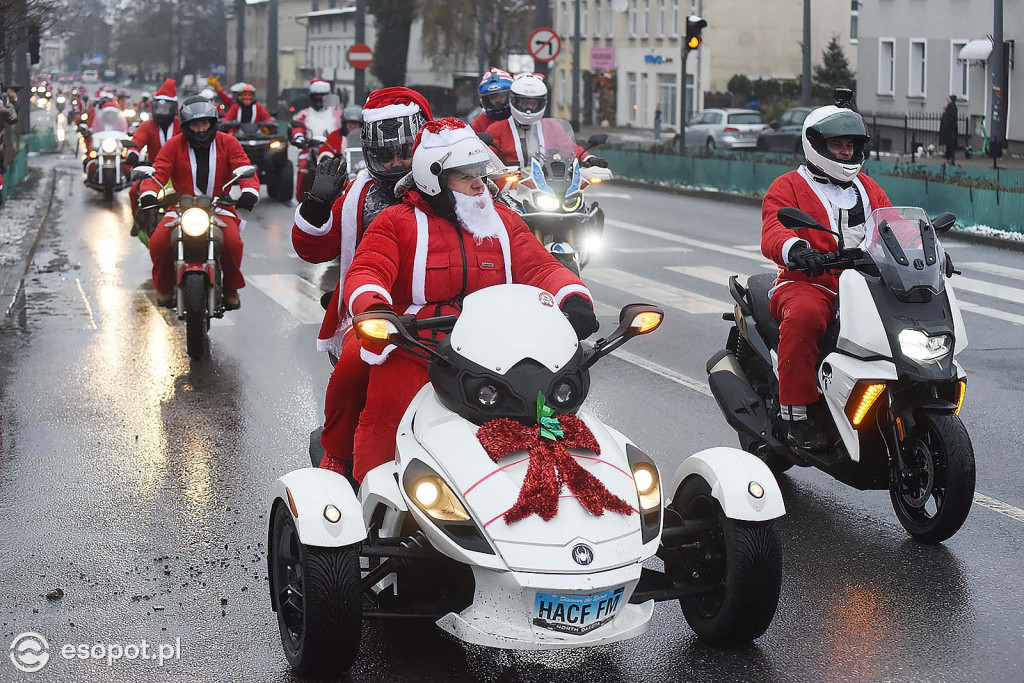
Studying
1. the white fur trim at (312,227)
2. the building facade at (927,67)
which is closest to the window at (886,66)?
the building facade at (927,67)

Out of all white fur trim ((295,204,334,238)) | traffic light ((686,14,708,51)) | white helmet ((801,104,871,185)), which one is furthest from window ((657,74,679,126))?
white fur trim ((295,204,334,238))

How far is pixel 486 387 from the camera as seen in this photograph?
473 cm

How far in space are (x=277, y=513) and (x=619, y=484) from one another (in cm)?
117

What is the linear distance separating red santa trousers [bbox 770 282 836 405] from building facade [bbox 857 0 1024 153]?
31.7 m

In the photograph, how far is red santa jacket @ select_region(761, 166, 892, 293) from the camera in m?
7.03

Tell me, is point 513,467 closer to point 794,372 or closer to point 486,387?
point 486,387

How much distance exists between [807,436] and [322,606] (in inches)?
115

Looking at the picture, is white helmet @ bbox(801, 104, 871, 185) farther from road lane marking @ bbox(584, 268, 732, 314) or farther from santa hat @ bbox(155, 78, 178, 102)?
santa hat @ bbox(155, 78, 178, 102)

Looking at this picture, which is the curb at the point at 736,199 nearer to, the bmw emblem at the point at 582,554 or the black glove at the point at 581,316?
the black glove at the point at 581,316

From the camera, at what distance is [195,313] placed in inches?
426

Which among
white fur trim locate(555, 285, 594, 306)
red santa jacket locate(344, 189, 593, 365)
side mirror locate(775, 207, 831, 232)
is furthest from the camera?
side mirror locate(775, 207, 831, 232)

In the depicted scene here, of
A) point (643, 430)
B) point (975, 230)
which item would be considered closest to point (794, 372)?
point (643, 430)

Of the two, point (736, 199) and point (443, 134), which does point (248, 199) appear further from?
point (736, 199)

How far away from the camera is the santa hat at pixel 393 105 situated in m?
6.70
